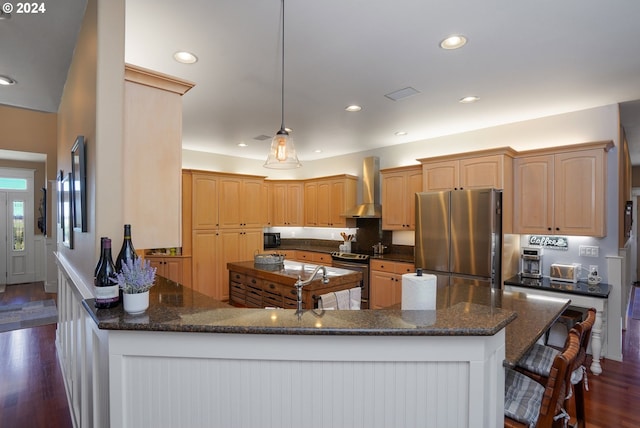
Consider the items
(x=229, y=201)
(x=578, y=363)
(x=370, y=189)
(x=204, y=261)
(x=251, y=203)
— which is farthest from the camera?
(x=251, y=203)

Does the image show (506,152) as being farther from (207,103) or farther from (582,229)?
(207,103)

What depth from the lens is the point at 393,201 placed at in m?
5.33

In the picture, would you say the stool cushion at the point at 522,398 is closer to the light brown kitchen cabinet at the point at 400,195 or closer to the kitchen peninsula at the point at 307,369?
the kitchen peninsula at the point at 307,369

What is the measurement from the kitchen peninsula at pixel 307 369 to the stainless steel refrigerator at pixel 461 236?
2.70 m

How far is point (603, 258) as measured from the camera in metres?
3.63

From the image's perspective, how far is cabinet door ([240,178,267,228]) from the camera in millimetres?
6219

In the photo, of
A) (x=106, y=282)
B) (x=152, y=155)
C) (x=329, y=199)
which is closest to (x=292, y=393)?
(x=106, y=282)

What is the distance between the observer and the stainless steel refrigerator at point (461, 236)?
377 centimetres

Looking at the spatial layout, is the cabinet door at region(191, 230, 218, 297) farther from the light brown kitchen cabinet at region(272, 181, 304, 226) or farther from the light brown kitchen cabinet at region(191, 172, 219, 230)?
the light brown kitchen cabinet at region(272, 181, 304, 226)

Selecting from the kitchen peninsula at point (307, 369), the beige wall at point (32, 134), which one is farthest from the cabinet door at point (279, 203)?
the kitchen peninsula at point (307, 369)

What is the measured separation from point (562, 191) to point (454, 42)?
2.40 m

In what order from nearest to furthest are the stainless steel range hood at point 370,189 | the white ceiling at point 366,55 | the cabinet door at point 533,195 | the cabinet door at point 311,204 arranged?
the white ceiling at point 366,55, the cabinet door at point 533,195, the stainless steel range hood at point 370,189, the cabinet door at point 311,204

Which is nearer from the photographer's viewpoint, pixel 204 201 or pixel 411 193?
pixel 411 193

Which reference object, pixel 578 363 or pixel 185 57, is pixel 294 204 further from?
pixel 578 363
